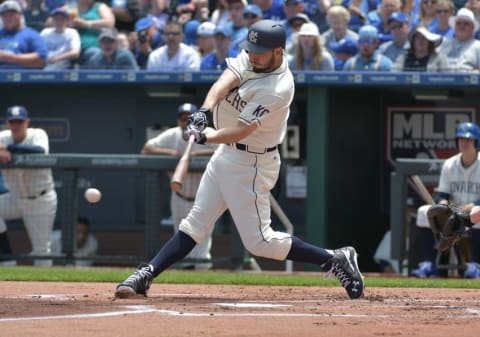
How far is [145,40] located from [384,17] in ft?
8.77

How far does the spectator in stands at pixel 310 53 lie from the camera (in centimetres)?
1109

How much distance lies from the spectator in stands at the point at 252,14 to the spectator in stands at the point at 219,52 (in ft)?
1.13

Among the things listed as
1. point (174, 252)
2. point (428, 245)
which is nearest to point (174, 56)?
point (428, 245)

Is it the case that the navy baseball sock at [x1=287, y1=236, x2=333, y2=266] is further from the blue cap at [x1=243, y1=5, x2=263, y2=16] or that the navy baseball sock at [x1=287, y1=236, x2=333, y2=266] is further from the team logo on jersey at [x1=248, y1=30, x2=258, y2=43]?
the blue cap at [x1=243, y1=5, x2=263, y2=16]

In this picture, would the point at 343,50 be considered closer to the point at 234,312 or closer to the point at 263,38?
the point at 263,38

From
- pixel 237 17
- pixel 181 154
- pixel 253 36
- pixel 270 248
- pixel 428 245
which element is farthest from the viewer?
pixel 237 17

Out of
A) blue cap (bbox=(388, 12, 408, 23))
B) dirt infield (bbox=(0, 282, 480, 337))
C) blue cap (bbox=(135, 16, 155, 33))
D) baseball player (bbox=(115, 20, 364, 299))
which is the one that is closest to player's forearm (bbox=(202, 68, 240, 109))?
baseball player (bbox=(115, 20, 364, 299))

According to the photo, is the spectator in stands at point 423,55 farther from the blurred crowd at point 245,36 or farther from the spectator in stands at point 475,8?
the spectator in stands at point 475,8

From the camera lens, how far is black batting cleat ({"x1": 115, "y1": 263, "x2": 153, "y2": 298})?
6445 millimetres

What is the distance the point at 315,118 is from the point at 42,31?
3646 mm

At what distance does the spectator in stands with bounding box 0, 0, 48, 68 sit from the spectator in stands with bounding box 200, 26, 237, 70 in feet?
5.74

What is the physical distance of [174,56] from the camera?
11.8 m

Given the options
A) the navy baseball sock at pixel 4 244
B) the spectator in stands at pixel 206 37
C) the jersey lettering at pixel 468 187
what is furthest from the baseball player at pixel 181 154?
the jersey lettering at pixel 468 187

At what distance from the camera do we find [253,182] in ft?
21.2
